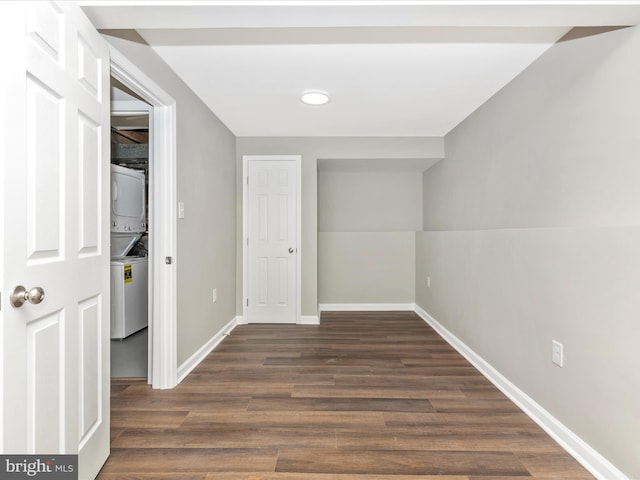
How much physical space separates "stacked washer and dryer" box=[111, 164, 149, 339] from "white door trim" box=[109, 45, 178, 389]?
2.57ft

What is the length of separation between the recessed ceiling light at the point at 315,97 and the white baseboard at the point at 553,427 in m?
2.50

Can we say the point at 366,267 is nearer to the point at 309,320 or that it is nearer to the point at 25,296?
the point at 309,320

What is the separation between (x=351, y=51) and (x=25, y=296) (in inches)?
82.3

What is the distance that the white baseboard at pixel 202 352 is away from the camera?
268cm

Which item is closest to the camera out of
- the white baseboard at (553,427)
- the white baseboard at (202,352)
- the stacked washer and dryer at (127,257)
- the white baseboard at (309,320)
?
the white baseboard at (553,427)

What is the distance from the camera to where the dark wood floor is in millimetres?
1659

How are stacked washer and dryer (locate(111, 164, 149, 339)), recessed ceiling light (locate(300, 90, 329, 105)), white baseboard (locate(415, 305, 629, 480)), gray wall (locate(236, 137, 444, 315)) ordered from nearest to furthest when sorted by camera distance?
white baseboard (locate(415, 305, 629, 480))
recessed ceiling light (locate(300, 90, 329, 105))
stacked washer and dryer (locate(111, 164, 149, 339))
gray wall (locate(236, 137, 444, 315))

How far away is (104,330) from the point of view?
1645mm

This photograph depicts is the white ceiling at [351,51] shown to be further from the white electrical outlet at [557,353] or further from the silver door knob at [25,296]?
the white electrical outlet at [557,353]

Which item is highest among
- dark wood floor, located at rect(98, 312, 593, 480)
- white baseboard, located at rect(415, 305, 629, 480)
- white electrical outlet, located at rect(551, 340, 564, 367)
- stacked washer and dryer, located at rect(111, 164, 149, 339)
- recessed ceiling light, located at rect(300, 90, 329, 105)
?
recessed ceiling light, located at rect(300, 90, 329, 105)

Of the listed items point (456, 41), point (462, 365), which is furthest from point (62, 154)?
point (462, 365)

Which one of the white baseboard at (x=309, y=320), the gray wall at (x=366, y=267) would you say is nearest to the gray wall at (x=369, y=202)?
the gray wall at (x=366, y=267)

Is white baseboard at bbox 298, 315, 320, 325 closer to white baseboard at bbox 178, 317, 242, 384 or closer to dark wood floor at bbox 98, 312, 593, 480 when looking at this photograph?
white baseboard at bbox 178, 317, 242, 384

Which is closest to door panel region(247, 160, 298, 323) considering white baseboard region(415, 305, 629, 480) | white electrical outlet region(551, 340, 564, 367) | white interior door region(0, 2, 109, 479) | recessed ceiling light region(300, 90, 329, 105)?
recessed ceiling light region(300, 90, 329, 105)
